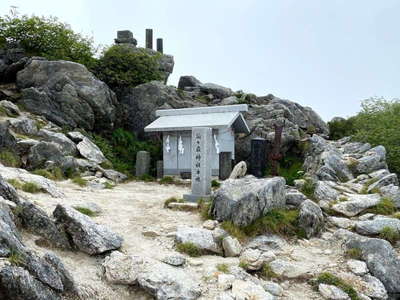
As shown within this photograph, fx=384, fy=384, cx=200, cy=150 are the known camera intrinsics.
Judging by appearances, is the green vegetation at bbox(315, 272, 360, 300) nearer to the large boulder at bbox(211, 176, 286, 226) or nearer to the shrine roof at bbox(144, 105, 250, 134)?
the large boulder at bbox(211, 176, 286, 226)

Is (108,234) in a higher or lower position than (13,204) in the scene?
lower

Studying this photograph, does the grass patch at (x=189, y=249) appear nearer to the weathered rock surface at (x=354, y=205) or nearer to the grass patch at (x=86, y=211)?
the grass patch at (x=86, y=211)

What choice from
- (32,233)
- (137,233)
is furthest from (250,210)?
(32,233)

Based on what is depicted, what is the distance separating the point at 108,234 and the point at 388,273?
239 inches

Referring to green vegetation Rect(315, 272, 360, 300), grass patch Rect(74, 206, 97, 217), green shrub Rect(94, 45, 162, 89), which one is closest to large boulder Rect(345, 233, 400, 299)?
green vegetation Rect(315, 272, 360, 300)

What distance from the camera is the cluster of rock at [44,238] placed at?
5.14 meters

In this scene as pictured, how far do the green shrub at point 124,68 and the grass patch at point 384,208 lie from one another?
16608mm

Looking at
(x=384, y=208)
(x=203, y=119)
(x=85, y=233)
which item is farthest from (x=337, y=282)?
(x=203, y=119)

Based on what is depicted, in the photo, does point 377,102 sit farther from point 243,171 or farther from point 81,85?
point 81,85

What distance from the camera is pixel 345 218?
1141 centimetres

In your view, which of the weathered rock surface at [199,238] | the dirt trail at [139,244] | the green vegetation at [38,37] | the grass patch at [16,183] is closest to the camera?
the dirt trail at [139,244]

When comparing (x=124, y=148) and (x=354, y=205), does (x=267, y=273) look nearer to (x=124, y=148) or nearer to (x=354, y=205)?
(x=354, y=205)

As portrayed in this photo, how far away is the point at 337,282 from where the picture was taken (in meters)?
7.75

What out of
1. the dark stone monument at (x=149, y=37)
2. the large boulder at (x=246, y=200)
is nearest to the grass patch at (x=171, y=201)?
the large boulder at (x=246, y=200)
